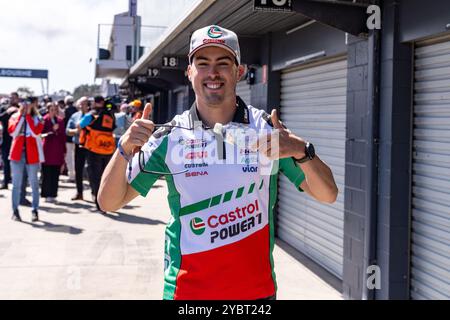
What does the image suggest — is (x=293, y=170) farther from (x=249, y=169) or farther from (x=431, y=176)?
(x=431, y=176)

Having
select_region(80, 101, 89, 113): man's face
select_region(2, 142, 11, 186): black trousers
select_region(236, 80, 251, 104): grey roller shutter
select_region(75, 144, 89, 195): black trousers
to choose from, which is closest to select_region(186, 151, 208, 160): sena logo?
select_region(236, 80, 251, 104): grey roller shutter

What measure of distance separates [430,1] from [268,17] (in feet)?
10.1

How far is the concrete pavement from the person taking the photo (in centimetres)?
553

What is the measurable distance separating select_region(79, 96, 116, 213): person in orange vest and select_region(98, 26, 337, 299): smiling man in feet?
25.5

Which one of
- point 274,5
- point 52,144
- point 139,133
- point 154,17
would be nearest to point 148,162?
point 139,133

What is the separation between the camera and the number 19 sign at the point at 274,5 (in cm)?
498

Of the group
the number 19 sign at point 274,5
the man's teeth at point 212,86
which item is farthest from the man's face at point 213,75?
the number 19 sign at point 274,5

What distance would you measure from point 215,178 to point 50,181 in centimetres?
911

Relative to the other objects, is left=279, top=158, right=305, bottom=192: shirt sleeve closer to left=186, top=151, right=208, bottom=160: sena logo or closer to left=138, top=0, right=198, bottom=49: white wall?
left=186, top=151, right=208, bottom=160: sena logo

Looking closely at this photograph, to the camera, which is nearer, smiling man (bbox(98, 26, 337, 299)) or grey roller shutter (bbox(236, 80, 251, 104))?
smiling man (bbox(98, 26, 337, 299))

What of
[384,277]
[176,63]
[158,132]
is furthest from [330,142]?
[176,63]

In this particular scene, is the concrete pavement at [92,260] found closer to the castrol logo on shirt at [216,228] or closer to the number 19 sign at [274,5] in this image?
the number 19 sign at [274,5]

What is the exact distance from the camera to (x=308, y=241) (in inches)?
280

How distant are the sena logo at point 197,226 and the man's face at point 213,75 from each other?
50 cm
